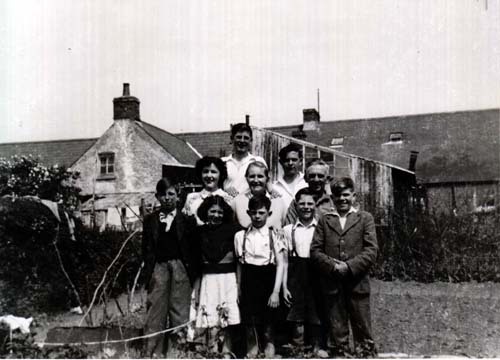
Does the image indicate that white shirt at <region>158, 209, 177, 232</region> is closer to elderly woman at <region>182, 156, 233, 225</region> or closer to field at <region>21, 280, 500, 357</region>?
elderly woman at <region>182, 156, 233, 225</region>

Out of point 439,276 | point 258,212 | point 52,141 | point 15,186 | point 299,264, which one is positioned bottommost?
point 439,276

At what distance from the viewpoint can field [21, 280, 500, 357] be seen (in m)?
5.42

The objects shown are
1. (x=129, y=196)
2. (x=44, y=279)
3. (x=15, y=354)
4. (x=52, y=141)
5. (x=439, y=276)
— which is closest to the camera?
(x=15, y=354)

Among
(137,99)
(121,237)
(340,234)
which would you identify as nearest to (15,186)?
(121,237)

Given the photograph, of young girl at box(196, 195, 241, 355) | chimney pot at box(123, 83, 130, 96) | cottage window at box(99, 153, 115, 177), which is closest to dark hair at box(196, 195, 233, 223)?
young girl at box(196, 195, 241, 355)

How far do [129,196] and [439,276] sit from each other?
14.0 m

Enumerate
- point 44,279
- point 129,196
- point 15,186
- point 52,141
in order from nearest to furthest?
point 44,279, point 15,186, point 129,196, point 52,141

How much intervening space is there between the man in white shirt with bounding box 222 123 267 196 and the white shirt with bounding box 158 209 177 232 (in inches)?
24.0

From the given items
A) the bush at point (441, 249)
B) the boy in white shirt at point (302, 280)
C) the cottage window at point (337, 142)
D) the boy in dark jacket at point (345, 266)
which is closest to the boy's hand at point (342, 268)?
the boy in dark jacket at point (345, 266)

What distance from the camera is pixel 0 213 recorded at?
7418mm

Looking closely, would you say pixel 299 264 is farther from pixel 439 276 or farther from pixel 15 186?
pixel 15 186

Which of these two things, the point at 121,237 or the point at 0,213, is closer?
the point at 0,213

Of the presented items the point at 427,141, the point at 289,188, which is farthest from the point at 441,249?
the point at 427,141

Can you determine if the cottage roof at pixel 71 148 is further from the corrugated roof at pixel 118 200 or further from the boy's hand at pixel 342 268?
the boy's hand at pixel 342 268
